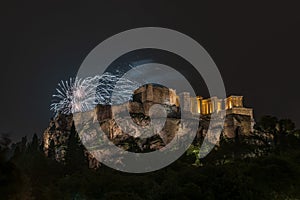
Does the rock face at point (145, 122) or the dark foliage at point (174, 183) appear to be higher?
the rock face at point (145, 122)

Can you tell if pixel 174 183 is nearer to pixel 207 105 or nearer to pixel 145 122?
pixel 145 122

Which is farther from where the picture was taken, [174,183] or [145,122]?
[145,122]

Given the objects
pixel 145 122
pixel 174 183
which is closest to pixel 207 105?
pixel 145 122

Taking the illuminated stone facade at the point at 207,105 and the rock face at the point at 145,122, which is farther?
the illuminated stone facade at the point at 207,105

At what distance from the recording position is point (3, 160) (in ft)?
64.3

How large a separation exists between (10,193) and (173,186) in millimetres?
12433

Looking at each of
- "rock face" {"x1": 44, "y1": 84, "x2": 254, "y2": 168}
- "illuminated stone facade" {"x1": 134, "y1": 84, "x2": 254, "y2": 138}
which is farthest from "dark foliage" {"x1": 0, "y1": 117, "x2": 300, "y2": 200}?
"illuminated stone facade" {"x1": 134, "y1": 84, "x2": 254, "y2": 138}

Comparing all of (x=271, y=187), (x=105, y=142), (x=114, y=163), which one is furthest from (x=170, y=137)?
(x=271, y=187)

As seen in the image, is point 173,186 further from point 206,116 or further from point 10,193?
point 206,116

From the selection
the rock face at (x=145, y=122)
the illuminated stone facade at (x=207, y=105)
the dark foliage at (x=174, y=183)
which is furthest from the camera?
the illuminated stone facade at (x=207, y=105)

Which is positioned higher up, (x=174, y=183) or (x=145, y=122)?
(x=145, y=122)

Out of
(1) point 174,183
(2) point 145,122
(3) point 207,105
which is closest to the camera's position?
(1) point 174,183

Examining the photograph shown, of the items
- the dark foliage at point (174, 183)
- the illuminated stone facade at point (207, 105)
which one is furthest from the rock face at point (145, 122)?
→ the dark foliage at point (174, 183)

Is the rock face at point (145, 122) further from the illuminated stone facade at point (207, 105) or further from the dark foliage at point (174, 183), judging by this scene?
the dark foliage at point (174, 183)
